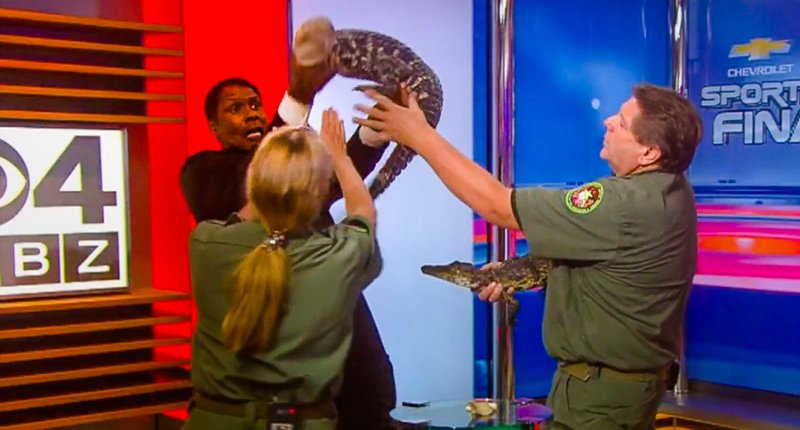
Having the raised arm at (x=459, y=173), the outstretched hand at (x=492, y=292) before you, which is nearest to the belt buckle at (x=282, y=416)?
the raised arm at (x=459, y=173)

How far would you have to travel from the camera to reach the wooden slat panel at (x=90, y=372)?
2.79m

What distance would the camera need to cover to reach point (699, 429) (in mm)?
4312

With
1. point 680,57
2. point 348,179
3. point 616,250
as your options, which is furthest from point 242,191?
point 680,57

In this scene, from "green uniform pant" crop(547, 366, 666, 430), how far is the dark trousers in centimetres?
68

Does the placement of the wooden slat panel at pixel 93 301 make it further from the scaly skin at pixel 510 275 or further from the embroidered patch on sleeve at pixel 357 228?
the embroidered patch on sleeve at pixel 357 228

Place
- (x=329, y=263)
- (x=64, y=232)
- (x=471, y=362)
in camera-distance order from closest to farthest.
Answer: (x=329, y=263) → (x=64, y=232) → (x=471, y=362)

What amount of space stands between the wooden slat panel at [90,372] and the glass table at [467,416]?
93 centimetres

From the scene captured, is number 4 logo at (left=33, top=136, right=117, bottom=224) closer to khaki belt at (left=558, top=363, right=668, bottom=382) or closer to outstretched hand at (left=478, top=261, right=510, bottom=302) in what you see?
outstretched hand at (left=478, top=261, right=510, bottom=302)

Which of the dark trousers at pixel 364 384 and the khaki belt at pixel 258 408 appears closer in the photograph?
the khaki belt at pixel 258 408

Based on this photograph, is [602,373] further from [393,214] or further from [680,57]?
[680,57]

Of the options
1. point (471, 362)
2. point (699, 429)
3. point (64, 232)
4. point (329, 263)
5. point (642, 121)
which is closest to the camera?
point (329, 263)

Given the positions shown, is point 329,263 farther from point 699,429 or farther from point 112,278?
point 699,429

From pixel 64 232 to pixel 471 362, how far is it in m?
1.82

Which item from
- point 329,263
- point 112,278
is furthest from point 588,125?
point 329,263
